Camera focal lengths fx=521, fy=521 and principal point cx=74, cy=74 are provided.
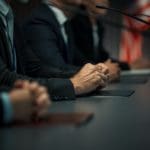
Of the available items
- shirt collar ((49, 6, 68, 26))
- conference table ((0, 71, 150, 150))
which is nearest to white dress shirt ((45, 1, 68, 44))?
shirt collar ((49, 6, 68, 26))

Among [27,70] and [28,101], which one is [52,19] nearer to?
[27,70]

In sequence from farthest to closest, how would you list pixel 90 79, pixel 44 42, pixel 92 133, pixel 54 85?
pixel 44 42, pixel 90 79, pixel 54 85, pixel 92 133

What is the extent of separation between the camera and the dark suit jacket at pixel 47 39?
2238 mm

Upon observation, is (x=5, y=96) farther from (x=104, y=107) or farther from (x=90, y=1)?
(x=90, y=1)

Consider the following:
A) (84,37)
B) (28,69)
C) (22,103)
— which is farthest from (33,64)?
(22,103)

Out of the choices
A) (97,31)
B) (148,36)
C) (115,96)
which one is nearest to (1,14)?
(115,96)

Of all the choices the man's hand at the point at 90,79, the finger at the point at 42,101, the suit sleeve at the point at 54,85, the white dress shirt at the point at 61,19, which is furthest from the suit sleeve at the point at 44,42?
the finger at the point at 42,101

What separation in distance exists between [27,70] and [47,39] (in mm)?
278

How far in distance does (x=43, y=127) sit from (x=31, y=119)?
0.04 meters

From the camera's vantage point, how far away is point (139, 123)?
1.14 m

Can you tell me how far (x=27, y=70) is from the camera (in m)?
2.08

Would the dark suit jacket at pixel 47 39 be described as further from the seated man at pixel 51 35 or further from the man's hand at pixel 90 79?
the man's hand at pixel 90 79

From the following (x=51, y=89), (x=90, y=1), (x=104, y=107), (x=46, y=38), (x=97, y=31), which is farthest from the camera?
(x=97, y=31)

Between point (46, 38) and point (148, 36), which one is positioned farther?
point (148, 36)
